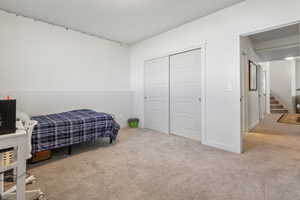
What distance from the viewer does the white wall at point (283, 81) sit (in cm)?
741

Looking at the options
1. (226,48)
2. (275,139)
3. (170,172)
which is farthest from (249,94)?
(170,172)

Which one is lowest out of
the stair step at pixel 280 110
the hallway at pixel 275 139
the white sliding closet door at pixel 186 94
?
the hallway at pixel 275 139

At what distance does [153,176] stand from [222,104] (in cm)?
175

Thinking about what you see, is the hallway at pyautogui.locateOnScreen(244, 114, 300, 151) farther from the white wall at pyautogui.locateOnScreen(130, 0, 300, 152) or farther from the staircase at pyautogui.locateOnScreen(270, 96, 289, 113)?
the staircase at pyautogui.locateOnScreen(270, 96, 289, 113)

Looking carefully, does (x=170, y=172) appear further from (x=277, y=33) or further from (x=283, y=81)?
(x=283, y=81)

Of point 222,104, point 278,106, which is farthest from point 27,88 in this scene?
point 278,106

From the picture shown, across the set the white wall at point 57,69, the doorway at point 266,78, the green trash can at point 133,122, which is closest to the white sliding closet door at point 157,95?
the green trash can at point 133,122

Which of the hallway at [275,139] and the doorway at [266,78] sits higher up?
the doorway at [266,78]

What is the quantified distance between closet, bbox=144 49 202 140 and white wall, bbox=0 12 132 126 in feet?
2.94

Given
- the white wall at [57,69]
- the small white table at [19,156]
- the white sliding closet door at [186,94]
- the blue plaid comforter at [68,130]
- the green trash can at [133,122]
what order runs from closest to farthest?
1. the small white table at [19,156]
2. the blue plaid comforter at [68,130]
3. the white wall at [57,69]
4. the white sliding closet door at [186,94]
5. the green trash can at [133,122]

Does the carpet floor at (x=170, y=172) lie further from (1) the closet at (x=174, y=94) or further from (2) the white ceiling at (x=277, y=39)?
(2) the white ceiling at (x=277, y=39)

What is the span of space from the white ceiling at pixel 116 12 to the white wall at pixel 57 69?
0.31 metres

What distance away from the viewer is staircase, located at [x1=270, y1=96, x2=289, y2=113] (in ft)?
24.0

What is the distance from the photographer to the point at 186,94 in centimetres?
341
